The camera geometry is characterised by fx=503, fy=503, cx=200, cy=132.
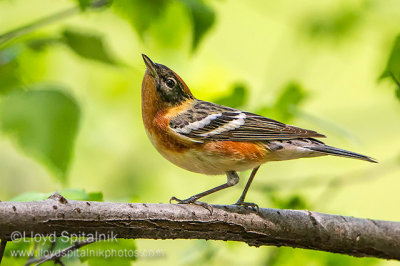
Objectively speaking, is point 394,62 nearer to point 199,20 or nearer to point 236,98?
point 199,20

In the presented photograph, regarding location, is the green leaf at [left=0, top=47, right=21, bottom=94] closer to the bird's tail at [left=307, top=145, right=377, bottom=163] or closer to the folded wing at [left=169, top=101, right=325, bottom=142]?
the folded wing at [left=169, top=101, right=325, bottom=142]

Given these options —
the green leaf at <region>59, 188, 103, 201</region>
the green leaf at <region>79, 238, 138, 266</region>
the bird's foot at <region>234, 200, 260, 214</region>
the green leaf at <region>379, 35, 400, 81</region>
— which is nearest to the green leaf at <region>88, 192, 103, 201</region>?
the green leaf at <region>59, 188, 103, 201</region>

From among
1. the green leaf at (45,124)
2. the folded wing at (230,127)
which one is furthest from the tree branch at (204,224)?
the folded wing at (230,127)

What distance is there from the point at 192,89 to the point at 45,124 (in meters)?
2.91

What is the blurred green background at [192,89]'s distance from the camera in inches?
136

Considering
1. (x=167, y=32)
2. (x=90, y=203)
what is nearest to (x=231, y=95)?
(x=167, y=32)

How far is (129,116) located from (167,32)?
289cm

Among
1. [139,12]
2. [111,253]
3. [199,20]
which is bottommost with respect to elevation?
[111,253]

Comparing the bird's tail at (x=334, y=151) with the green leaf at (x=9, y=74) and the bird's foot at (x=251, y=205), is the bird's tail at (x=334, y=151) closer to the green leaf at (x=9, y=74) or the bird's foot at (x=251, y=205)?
the bird's foot at (x=251, y=205)

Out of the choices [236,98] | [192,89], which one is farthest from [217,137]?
[192,89]

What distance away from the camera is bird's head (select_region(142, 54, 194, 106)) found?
457 centimetres

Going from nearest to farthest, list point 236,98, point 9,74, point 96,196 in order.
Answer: point 96,196
point 9,74
point 236,98

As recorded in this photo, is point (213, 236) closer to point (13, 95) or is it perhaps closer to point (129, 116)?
point (13, 95)

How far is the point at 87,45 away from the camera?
374 cm
